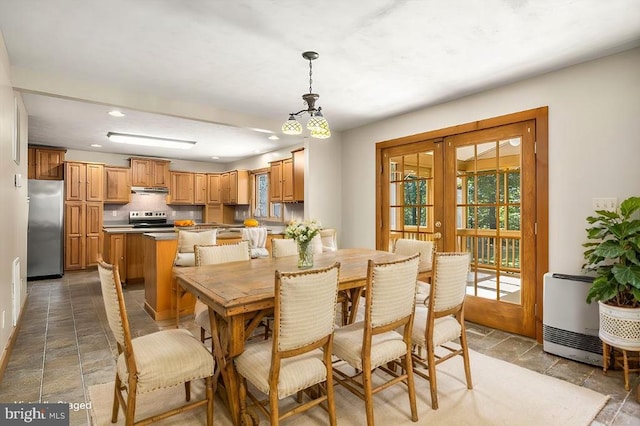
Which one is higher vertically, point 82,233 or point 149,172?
point 149,172

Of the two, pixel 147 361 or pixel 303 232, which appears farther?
pixel 303 232

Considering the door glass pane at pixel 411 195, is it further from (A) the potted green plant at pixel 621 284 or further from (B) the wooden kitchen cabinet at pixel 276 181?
(B) the wooden kitchen cabinet at pixel 276 181

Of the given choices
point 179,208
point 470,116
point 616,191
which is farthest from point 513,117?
point 179,208

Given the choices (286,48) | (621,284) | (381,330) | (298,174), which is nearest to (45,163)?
(298,174)

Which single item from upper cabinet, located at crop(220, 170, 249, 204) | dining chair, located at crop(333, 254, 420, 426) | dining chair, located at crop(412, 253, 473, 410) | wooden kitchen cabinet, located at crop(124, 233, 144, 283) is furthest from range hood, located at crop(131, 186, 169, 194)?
dining chair, located at crop(412, 253, 473, 410)

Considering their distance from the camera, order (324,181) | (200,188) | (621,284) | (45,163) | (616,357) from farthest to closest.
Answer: (200,188) → (45,163) → (324,181) → (616,357) → (621,284)

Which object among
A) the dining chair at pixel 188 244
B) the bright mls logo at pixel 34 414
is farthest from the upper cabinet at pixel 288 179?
the bright mls logo at pixel 34 414

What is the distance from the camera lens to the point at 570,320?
2812 mm

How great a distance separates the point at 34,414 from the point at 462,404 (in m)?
2.55

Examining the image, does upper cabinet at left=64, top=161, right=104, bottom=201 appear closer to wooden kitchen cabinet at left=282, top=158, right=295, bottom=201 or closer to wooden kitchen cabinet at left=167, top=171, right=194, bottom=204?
wooden kitchen cabinet at left=167, top=171, right=194, bottom=204

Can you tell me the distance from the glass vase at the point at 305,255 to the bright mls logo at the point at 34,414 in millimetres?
1678

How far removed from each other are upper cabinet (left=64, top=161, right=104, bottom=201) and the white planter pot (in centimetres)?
796

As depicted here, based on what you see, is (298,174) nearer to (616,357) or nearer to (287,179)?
(287,179)

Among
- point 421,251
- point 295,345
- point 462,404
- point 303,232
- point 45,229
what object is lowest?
point 462,404
